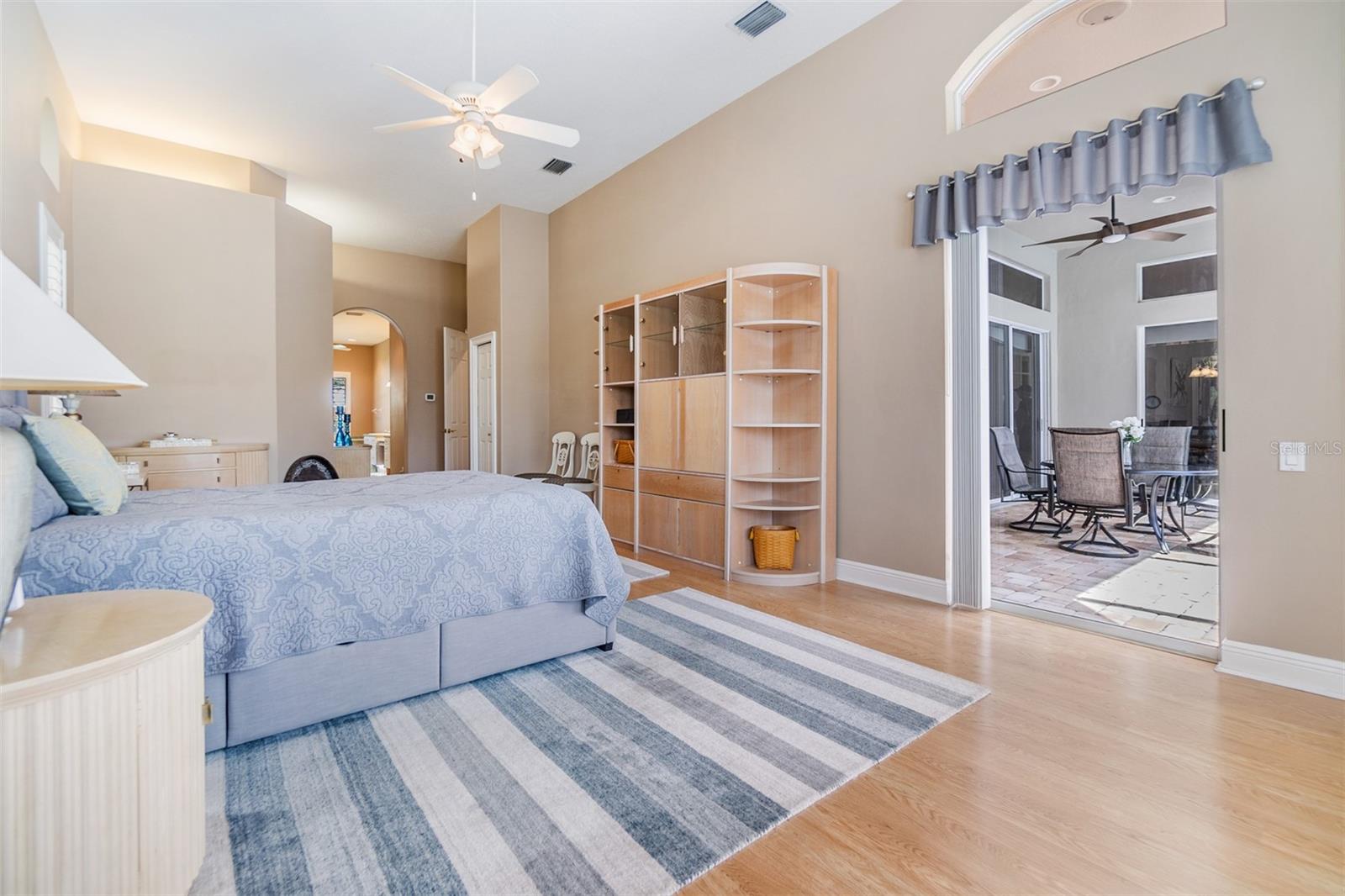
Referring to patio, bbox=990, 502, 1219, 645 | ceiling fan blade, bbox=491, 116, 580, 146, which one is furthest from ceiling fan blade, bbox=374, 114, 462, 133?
patio, bbox=990, 502, 1219, 645

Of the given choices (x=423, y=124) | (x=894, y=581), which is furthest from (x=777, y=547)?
(x=423, y=124)

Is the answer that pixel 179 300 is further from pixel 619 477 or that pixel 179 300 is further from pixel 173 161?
pixel 619 477

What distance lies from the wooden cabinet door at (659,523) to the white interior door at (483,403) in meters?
2.54

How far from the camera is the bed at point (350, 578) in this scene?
183cm

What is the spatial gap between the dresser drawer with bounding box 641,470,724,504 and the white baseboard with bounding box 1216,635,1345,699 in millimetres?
2649

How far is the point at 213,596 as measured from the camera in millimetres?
1843

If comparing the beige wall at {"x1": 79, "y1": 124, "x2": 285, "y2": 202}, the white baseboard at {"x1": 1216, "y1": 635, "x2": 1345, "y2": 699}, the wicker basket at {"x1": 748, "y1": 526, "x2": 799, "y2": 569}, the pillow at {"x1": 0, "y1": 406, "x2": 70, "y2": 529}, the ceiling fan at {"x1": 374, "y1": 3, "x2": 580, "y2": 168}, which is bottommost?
the white baseboard at {"x1": 1216, "y1": 635, "x2": 1345, "y2": 699}

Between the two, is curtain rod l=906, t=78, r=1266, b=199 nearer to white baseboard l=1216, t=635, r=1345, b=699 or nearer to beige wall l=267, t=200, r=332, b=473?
white baseboard l=1216, t=635, r=1345, b=699

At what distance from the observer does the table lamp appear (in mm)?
986

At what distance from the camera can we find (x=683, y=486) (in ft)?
14.7

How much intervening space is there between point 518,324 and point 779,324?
12.6 ft

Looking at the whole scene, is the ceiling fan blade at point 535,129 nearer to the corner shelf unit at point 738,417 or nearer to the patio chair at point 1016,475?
the corner shelf unit at point 738,417

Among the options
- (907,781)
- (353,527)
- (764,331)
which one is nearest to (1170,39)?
(764,331)

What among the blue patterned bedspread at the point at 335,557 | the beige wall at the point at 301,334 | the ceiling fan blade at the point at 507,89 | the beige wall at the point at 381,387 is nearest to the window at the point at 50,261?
the beige wall at the point at 301,334
